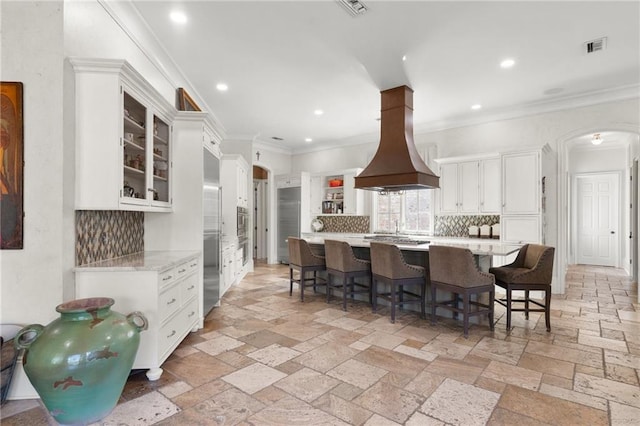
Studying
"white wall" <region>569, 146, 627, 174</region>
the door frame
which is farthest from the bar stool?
"white wall" <region>569, 146, 627, 174</region>

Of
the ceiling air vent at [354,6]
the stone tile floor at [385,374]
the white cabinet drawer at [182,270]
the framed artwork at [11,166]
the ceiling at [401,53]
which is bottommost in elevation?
the stone tile floor at [385,374]

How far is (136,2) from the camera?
2842mm

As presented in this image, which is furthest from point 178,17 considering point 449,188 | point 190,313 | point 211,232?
point 449,188

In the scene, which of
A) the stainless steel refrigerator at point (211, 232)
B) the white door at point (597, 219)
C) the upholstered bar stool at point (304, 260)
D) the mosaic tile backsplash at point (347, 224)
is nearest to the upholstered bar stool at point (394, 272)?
the upholstered bar stool at point (304, 260)

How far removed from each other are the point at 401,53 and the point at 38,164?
3.50m

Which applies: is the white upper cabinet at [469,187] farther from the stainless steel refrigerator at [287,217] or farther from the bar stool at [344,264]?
the stainless steel refrigerator at [287,217]

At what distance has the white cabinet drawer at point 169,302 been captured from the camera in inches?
97.7

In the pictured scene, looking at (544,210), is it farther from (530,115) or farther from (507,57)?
(507,57)

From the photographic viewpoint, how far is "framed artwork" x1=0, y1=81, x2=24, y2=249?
2.11 meters

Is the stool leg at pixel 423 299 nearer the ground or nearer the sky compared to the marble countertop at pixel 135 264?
nearer the ground

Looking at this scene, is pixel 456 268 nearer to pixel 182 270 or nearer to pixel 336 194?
pixel 182 270

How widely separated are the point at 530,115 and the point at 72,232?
6.45 metres

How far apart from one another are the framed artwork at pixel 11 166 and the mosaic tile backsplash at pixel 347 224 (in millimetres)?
6160

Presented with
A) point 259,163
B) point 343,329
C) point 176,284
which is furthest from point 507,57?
point 259,163
